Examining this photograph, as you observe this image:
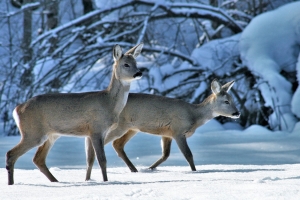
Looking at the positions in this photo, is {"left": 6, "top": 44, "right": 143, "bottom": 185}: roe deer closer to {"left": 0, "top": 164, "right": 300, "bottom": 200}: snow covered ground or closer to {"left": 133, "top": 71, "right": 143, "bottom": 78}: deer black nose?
{"left": 133, "top": 71, "right": 143, "bottom": 78}: deer black nose

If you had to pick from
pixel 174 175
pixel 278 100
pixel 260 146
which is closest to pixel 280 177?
pixel 174 175

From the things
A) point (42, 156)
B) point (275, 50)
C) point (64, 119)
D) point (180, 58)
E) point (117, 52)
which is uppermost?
point (117, 52)

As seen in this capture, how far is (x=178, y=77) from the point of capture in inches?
630

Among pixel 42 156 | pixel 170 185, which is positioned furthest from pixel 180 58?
pixel 170 185

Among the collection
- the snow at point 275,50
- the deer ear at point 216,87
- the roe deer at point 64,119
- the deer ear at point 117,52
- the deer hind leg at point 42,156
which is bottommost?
the snow at point 275,50

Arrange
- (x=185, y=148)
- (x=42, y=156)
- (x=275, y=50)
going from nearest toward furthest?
1. (x=42, y=156)
2. (x=185, y=148)
3. (x=275, y=50)

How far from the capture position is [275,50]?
51.5 ft

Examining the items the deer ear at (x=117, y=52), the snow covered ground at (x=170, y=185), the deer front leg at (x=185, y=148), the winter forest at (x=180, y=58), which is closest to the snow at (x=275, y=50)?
the winter forest at (x=180, y=58)

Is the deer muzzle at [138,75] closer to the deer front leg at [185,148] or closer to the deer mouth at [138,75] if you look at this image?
the deer mouth at [138,75]

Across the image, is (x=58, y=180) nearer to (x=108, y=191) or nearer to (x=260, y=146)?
(x=108, y=191)

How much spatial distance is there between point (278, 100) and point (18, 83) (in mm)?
5700

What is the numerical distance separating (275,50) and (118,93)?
8308mm

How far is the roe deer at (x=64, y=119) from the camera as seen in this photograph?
752cm

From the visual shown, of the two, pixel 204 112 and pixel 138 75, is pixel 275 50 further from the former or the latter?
pixel 138 75
